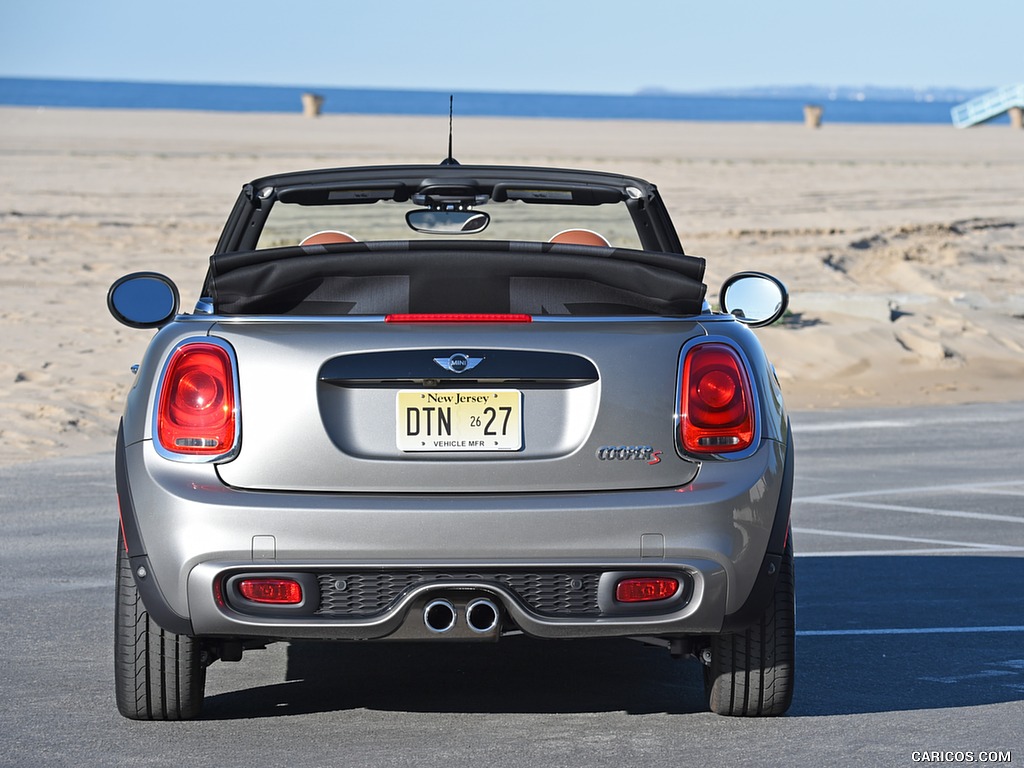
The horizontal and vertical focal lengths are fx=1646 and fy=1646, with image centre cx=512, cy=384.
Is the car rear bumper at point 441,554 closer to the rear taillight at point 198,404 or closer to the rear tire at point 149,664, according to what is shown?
the rear taillight at point 198,404

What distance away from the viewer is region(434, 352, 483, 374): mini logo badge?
4188 millimetres

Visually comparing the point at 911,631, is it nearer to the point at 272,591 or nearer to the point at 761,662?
the point at 761,662

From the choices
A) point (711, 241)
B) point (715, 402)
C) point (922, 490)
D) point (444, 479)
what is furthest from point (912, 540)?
point (711, 241)

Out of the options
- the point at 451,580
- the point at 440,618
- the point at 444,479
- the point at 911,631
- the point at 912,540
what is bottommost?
the point at 912,540

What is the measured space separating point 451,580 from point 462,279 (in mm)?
929

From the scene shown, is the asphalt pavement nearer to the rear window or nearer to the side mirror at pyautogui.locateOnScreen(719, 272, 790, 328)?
the side mirror at pyautogui.locateOnScreen(719, 272, 790, 328)

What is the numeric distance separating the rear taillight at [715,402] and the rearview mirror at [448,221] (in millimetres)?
1429

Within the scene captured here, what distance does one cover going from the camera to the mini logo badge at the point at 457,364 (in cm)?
419

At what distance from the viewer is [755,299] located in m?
5.34

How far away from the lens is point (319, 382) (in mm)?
4215

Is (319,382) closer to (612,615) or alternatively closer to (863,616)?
(612,615)

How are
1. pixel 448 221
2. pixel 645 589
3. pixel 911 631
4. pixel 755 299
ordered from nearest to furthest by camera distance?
pixel 645 589 < pixel 755 299 < pixel 448 221 < pixel 911 631

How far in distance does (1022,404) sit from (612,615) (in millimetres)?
10024

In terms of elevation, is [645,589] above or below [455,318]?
below
